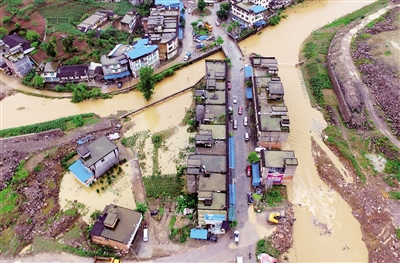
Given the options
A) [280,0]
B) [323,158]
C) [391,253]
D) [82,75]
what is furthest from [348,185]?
[280,0]

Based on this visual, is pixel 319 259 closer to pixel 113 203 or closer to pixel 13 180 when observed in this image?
pixel 113 203

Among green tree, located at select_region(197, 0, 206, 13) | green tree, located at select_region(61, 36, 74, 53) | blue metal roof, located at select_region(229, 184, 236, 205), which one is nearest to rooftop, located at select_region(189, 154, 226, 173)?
blue metal roof, located at select_region(229, 184, 236, 205)

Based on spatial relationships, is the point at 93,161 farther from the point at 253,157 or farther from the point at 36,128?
the point at 253,157

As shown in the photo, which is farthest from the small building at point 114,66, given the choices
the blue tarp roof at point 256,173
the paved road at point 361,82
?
the paved road at point 361,82

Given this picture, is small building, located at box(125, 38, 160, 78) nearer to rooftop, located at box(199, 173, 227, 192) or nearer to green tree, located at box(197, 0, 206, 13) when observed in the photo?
green tree, located at box(197, 0, 206, 13)

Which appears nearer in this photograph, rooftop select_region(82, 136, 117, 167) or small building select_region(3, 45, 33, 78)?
rooftop select_region(82, 136, 117, 167)
